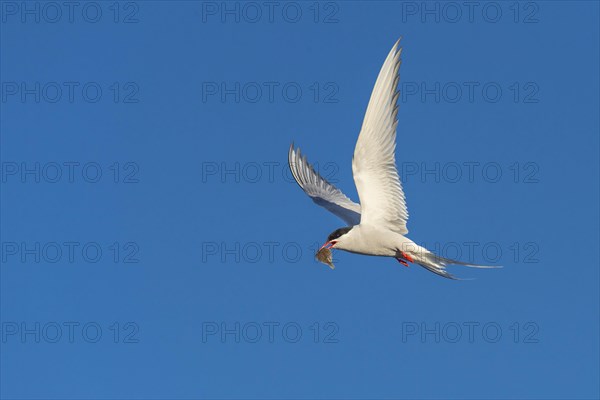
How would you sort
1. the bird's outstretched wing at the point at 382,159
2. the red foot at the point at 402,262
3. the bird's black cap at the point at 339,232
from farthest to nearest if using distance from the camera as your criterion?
the red foot at the point at 402,262
the bird's black cap at the point at 339,232
the bird's outstretched wing at the point at 382,159

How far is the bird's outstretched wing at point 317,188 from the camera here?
15875 mm

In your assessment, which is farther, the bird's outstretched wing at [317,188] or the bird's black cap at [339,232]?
the bird's outstretched wing at [317,188]

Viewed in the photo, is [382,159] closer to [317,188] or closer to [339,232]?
[339,232]

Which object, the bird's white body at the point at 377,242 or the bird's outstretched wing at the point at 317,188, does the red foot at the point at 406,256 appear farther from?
the bird's outstretched wing at the point at 317,188

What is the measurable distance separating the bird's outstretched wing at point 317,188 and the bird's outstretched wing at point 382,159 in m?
2.20

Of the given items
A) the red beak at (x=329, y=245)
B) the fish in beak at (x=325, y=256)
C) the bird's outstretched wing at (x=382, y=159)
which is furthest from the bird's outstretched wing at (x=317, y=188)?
the bird's outstretched wing at (x=382, y=159)

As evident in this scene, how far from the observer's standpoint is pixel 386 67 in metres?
12.0

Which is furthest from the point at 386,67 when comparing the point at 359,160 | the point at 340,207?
the point at 340,207

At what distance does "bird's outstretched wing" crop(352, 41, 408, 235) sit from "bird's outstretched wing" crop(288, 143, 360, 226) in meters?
2.20

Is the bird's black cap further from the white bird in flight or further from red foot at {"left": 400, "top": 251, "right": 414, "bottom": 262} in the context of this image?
red foot at {"left": 400, "top": 251, "right": 414, "bottom": 262}

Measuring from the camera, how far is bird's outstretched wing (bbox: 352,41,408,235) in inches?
477

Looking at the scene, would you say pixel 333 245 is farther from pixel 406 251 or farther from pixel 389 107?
pixel 389 107

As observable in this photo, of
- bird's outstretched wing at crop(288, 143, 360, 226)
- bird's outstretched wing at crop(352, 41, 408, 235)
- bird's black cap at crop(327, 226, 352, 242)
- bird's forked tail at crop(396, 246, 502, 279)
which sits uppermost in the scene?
bird's outstretched wing at crop(288, 143, 360, 226)

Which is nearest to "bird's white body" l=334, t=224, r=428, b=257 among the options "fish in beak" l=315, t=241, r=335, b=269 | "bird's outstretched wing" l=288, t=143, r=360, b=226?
"fish in beak" l=315, t=241, r=335, b=269
